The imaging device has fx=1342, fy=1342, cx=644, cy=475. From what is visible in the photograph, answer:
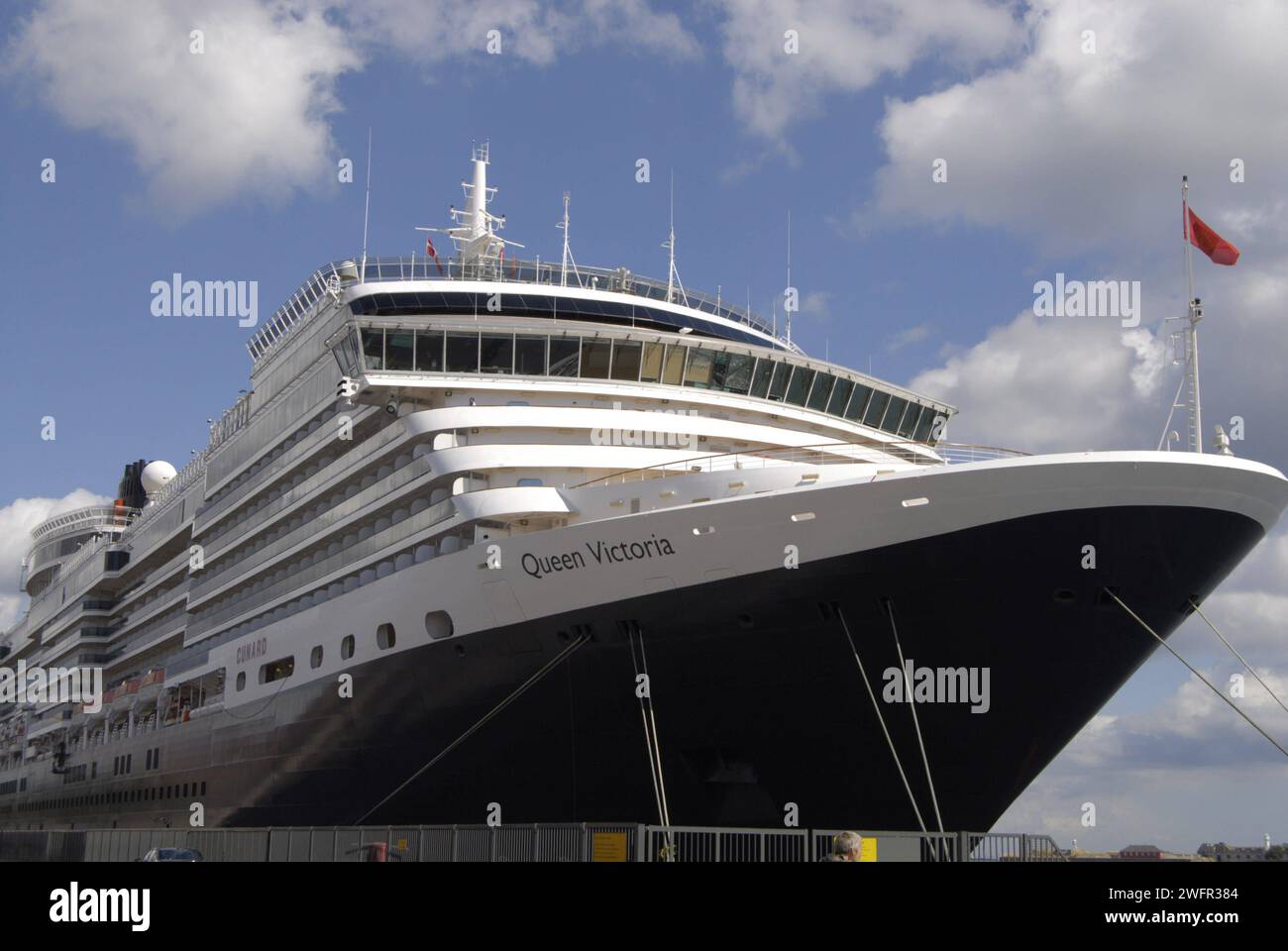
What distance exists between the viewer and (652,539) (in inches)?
750

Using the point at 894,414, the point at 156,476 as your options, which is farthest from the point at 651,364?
the point at 156,476

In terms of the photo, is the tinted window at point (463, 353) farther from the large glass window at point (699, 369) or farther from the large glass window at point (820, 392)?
the large glass window at point (820, 392)

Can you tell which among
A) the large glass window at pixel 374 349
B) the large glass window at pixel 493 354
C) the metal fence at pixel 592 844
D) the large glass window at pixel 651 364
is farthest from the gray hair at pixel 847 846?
the large glass window at pixel 374 349

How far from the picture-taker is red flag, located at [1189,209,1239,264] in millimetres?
19266

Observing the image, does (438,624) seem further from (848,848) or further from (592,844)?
(848,848)

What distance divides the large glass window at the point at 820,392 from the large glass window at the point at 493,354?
5.86 m

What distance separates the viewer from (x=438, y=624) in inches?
856

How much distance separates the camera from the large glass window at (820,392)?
25.7 metres

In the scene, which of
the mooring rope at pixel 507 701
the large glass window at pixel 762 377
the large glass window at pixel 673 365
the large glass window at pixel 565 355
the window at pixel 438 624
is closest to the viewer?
the mooring rope at pixel 507 701

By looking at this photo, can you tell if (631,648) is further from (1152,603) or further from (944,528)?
(1152,603)

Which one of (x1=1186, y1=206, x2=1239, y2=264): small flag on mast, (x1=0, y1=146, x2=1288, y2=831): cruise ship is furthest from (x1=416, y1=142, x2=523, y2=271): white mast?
(x1=1186, y1=206, x2=1239, y2=264): small flag on mast

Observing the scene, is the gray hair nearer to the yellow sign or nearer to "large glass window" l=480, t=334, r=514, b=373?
the yellow sign

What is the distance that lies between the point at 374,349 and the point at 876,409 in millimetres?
9904

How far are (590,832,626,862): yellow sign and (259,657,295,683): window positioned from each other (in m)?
12.3
